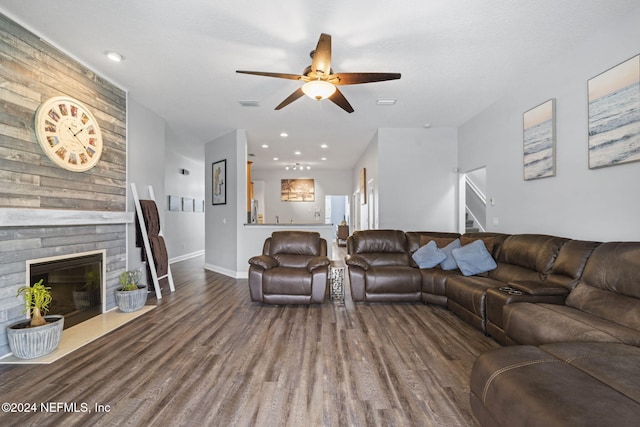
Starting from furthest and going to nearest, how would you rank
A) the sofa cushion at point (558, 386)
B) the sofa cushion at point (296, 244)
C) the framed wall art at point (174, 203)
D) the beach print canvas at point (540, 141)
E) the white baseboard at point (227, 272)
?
the framed wall art at point (174, 203) → the white baseboard at point (227, 272) → the sofa cushion at point (296, 244) → the beach print canvas at point (540, 141) → the sofa cushion at point (558, 386)

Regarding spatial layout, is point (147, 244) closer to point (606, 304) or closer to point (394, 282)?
point (394, 282)

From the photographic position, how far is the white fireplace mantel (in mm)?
2387

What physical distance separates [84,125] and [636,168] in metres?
5.52

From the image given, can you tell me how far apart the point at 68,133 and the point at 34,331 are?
6.58 ft

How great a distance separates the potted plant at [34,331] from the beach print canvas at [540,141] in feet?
17.4

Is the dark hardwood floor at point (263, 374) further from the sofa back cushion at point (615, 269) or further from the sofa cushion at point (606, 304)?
the sofa back cushion at point (615, 269)

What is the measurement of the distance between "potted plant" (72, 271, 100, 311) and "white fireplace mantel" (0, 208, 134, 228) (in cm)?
68

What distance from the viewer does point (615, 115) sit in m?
2.52

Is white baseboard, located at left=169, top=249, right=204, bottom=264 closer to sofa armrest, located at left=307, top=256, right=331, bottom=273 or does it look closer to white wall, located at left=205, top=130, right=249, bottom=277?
white wall, located at left=205, top=130, right=249, bottom=277

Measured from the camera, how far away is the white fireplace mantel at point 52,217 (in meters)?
2.39

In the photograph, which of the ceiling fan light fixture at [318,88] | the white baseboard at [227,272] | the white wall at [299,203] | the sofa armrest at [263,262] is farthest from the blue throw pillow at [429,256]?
the white wall at [299,203]

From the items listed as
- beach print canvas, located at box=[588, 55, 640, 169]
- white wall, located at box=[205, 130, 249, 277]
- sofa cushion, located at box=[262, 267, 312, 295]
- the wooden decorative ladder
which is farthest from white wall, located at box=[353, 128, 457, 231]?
the wooden decorative ladder

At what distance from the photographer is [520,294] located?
2.53m

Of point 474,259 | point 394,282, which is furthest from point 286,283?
point 474,259
